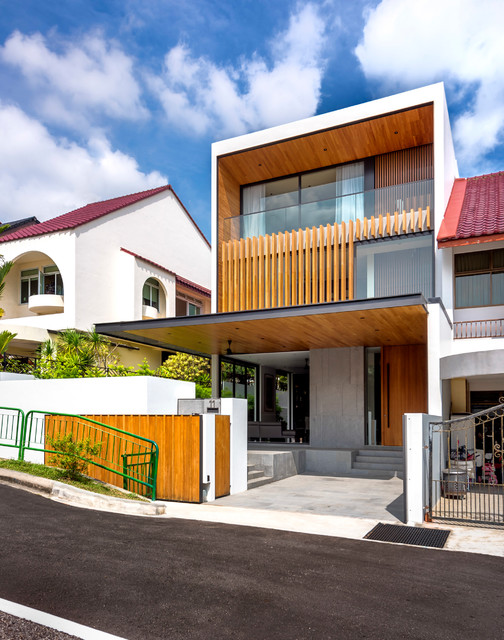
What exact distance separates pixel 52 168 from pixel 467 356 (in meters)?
24.2

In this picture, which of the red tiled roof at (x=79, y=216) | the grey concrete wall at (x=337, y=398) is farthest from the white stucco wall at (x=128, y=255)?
the grey concrete wall at (x=337, y=398)

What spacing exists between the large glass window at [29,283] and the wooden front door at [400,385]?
16.5 metres

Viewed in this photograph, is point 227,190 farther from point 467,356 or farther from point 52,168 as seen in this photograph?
point 52,168

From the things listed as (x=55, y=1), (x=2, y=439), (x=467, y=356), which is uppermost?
(x=55, y=1)

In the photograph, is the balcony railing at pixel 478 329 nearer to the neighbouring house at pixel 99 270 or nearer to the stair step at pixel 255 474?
the stair step at pixel 255 474

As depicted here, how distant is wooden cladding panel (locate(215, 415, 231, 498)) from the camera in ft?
37.2

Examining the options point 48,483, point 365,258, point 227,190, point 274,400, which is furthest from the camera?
point 274,400

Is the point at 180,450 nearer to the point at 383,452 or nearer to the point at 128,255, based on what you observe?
the point at 383,452

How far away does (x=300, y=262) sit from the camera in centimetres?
1725

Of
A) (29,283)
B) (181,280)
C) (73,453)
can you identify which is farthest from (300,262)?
(29,283)

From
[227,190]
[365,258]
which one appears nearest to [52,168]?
[227,190]

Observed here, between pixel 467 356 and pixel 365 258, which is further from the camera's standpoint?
pixel 365 258

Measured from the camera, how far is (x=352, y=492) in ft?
40.6

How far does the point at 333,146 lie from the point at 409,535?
42.2 ft
